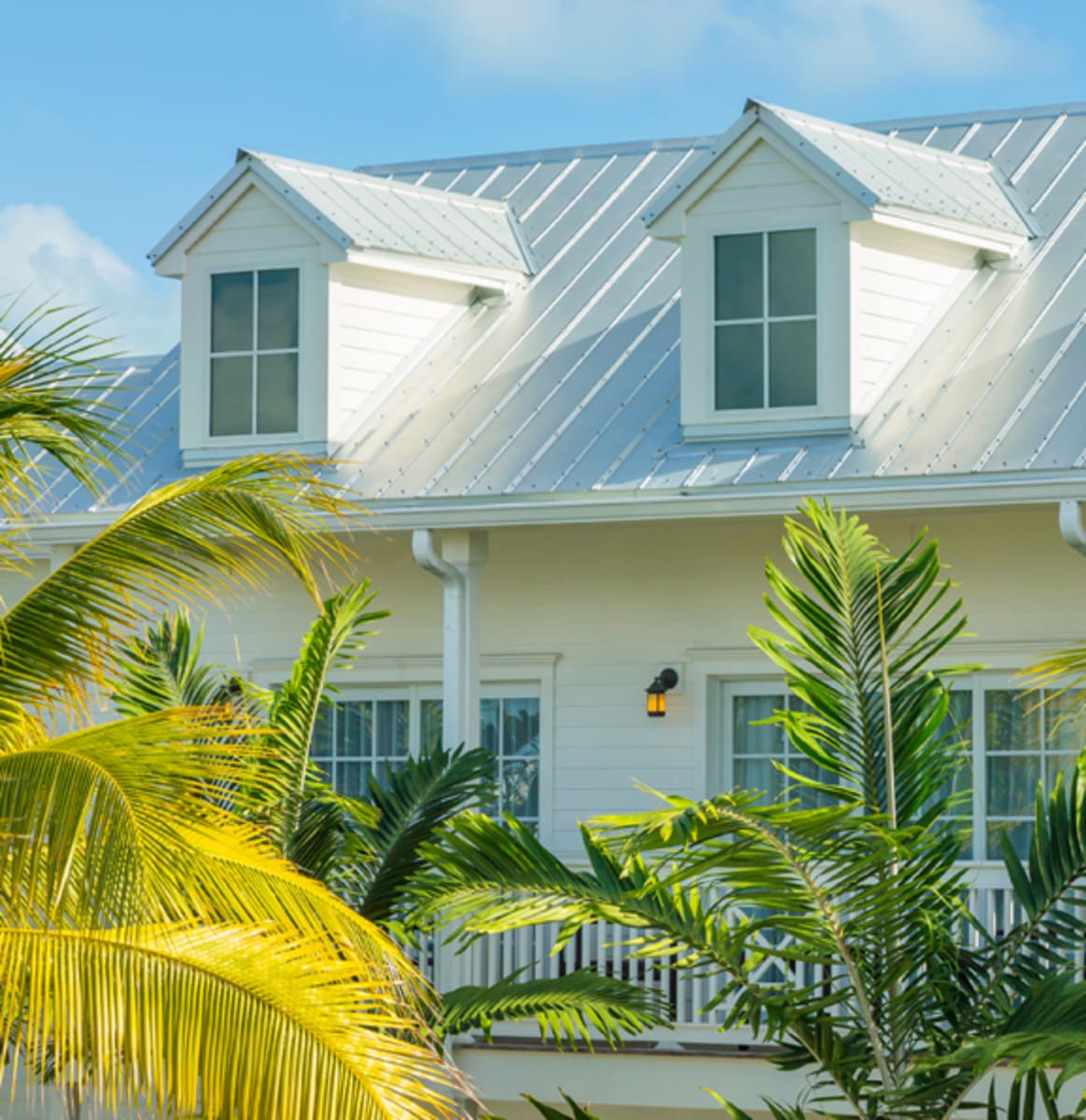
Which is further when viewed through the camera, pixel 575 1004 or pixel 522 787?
pixel 522 787

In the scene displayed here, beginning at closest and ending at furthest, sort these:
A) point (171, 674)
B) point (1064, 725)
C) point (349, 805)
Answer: point (349, 805) < point (171, 674) < point (1064, 725)

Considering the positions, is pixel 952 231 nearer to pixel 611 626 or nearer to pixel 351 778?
pixel 611 626

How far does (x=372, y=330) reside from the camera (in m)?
13.6

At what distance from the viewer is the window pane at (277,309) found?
1343 cm

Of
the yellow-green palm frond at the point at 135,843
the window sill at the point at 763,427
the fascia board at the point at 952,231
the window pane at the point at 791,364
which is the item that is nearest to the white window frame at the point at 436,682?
the window sill at the point at 763,427

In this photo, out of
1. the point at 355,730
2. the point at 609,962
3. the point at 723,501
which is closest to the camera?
the point at 723,501

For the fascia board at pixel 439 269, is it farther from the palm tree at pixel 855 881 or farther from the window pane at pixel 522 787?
the palm tree at pixel 855 881

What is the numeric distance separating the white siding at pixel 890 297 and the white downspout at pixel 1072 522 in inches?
70.8

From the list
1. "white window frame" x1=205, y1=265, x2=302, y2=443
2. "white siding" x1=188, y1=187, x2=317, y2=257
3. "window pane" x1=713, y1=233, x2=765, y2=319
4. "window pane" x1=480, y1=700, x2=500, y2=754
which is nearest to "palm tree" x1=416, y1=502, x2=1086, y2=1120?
"window pane" x1=713, y1=233, x2=765, y2=319

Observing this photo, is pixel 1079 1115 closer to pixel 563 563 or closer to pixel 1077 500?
pixel 1077 500

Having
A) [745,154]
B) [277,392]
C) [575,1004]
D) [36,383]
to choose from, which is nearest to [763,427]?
[745,154]

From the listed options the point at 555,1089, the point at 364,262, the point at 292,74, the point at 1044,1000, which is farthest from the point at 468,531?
the point at 292,74

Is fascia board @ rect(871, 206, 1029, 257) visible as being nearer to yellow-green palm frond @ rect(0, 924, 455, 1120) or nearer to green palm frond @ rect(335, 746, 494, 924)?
green palm frond @ rect(335, 746, 494, 924)

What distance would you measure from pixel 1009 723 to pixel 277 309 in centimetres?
542
